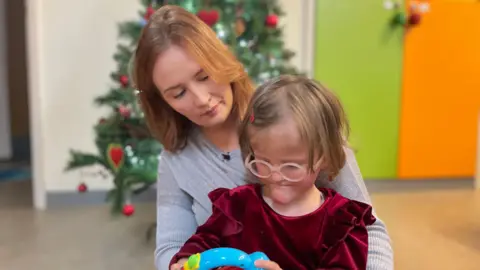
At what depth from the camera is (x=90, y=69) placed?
2547 mm

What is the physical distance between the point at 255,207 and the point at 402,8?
226 centimetres

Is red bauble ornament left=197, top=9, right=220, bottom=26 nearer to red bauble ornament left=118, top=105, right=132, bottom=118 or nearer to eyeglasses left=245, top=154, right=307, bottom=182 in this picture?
red bauble ornament left=118, top=105, right=132, bottom=118

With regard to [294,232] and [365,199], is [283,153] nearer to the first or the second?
[294,232]

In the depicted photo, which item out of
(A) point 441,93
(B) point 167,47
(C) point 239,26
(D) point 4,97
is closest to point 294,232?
(B) point 167,47

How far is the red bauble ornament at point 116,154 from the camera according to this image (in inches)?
79.4

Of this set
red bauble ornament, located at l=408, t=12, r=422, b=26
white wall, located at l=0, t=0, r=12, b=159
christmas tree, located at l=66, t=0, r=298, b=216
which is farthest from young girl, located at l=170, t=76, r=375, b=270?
white wall, located at l=0, t=0, r=12, b=159

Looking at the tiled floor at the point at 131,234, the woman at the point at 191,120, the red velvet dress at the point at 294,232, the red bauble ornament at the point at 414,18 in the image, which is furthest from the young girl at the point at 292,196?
the red bauble ornament at the point at 414,18

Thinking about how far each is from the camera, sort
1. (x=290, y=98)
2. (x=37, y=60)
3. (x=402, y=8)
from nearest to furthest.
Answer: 1. (x=290, y=98)
2. (x=37, y=60)
3. (x=402, y=8)

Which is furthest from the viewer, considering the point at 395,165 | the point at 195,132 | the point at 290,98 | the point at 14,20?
the point at 14,20

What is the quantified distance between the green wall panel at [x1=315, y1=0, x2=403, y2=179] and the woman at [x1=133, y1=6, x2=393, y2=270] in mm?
1763

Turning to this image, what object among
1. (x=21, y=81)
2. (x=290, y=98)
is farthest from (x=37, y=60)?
(x=290, y=98)

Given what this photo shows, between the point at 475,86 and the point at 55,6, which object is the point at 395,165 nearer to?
the point at 475,86

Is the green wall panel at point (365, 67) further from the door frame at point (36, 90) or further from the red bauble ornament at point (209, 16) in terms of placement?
the door frame at point (36, 90)

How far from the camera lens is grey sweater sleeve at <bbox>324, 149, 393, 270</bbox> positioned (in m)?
0.90
